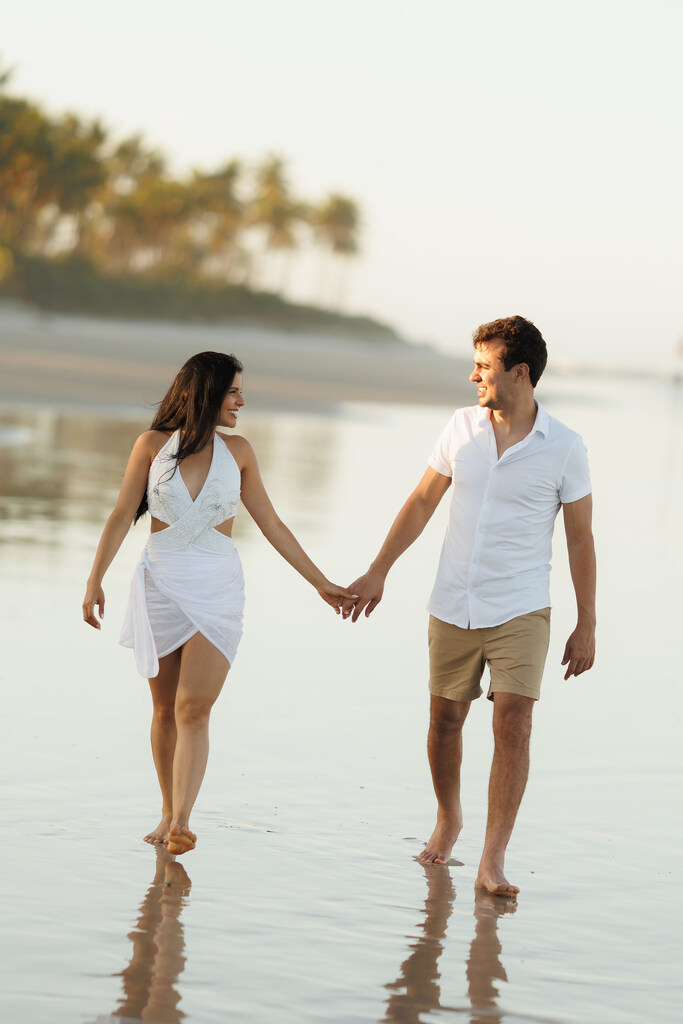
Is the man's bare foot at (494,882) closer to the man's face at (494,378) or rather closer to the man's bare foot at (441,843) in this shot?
the man's bare foot at (441,843)

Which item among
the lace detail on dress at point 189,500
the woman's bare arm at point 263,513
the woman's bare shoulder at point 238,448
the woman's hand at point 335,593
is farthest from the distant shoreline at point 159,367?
the lace detail on dress at point 189,500

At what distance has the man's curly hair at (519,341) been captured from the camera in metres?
5.12

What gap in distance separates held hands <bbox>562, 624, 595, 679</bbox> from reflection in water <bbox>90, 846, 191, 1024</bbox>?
4.96 ft

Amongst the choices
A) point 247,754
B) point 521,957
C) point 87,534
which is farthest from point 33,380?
point 521,957

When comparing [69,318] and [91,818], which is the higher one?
[69,318]

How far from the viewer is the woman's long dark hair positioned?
507cm

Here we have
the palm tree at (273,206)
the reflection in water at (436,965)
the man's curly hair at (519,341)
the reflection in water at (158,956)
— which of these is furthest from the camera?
the palm tree at (273,206)

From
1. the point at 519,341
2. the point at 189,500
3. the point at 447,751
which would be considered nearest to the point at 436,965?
the point at 447,751

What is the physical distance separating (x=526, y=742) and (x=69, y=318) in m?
60.9

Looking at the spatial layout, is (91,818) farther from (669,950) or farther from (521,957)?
(669,950)

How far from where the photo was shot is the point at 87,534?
11.9 meters

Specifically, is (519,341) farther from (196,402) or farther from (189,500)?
(189,500)

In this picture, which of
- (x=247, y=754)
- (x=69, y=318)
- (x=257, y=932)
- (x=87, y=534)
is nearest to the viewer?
(x=257, y=932)

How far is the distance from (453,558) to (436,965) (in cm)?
149
